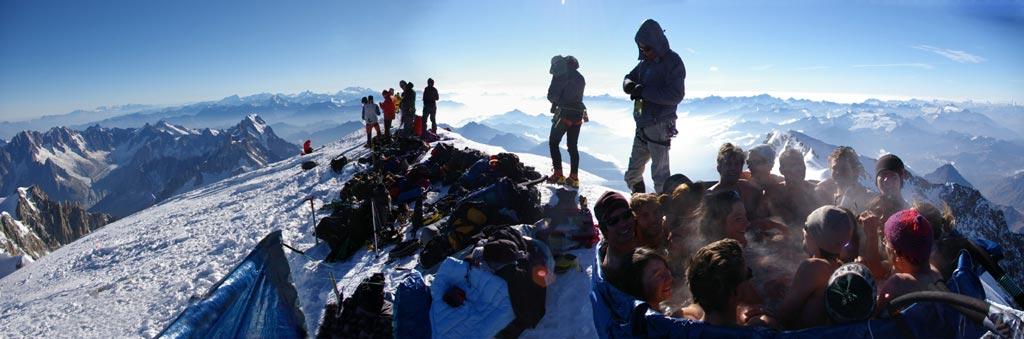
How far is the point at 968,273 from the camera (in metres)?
2.89

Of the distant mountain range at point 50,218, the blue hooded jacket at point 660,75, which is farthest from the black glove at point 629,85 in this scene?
the distant mountain range at point 50,218

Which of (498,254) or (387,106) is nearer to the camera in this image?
(498,254)

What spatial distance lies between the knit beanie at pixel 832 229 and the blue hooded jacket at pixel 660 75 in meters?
3.92

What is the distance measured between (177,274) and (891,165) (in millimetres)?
12670

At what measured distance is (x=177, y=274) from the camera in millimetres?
9508

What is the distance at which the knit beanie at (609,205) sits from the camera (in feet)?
14.8

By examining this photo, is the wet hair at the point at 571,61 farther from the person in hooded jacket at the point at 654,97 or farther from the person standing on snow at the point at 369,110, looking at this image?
the person standing on snow at the point at 369,110

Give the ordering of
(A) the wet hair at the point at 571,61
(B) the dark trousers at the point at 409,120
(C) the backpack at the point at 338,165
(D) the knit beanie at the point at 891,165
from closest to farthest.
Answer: (D) the knit beanie at the point at 891,165 → (A) the wet hair at the point at 571,61 → (C) the backpack at the point at 338,165 → (B) the dark trousers at the point at 409,120

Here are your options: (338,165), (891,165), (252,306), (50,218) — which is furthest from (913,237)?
(50,218)

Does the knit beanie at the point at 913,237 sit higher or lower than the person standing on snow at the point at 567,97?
lower

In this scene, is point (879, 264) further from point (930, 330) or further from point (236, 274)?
point (236, 274)

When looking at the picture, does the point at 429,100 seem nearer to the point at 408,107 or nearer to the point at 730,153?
the point at 408,107

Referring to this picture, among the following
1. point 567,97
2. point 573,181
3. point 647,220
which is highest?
point 567,97

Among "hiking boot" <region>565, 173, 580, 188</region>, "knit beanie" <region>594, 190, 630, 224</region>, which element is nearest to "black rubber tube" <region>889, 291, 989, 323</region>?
"knit beanie" <region>594, 190, 630, 224</region>
